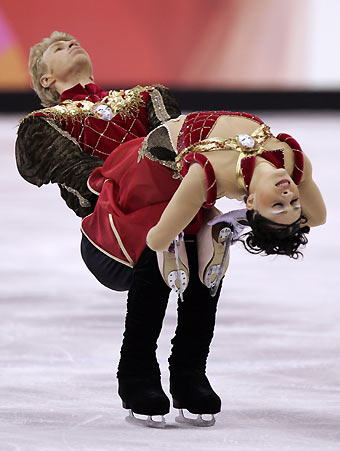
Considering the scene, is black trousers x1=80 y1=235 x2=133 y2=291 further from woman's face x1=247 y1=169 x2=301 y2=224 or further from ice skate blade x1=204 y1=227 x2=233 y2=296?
woman's face x1=247 y1=169 x2=301 y2=224

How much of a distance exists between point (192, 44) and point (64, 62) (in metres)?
10.0

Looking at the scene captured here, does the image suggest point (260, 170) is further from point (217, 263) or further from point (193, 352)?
point (193, 352)

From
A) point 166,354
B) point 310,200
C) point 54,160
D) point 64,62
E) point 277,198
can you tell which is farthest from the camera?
point 166,354

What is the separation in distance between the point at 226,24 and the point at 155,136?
10551 mm

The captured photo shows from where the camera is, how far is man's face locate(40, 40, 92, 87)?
2.87m

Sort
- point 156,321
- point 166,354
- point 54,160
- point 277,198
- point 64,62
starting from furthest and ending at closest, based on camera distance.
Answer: point 166,354, point 64,62, point 54,160, point 156,321, point 277,198

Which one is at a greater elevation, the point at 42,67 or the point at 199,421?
the point at 42,67

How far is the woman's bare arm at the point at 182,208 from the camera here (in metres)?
2.18

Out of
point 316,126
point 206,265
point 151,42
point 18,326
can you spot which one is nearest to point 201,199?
point 206,265

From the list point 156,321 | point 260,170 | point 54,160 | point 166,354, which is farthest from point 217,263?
point 166,354

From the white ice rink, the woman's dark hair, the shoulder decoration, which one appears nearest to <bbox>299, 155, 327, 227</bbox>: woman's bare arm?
the woman's dark hair

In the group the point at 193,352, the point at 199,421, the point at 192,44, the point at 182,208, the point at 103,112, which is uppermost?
the point at 182,208

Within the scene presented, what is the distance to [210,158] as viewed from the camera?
2.22 meters

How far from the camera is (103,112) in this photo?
109 inches
